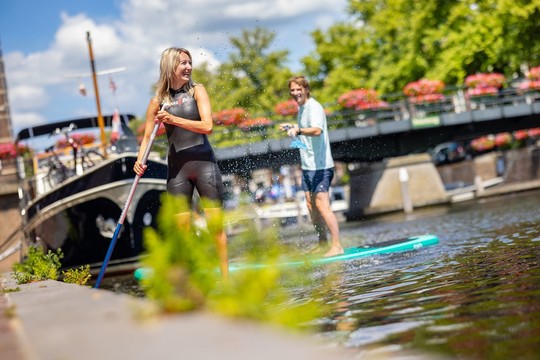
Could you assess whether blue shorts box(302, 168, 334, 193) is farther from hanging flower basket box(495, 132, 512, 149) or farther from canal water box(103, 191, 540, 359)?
hanging flower basket box(495, 132, 512, 149)

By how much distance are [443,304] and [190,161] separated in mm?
2795

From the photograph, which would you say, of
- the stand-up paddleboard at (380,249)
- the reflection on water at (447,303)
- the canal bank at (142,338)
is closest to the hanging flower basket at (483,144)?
the stand-up paddleboard at (380,249)

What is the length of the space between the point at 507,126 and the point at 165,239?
3841cm

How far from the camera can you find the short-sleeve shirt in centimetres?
1103

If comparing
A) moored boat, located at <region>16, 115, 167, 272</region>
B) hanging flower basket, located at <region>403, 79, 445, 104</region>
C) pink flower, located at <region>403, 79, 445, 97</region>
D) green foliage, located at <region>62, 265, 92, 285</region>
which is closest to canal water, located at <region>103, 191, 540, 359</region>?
green foliage, located at <region>62, 265, 92, 285</region>

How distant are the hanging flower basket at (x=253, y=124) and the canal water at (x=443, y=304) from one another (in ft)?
75.4

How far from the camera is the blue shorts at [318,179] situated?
1103 centimetres

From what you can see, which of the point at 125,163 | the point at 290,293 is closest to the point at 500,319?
the point at 290,293

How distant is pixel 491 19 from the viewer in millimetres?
41719

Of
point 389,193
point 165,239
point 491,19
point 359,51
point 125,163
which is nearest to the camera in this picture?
point 165,239

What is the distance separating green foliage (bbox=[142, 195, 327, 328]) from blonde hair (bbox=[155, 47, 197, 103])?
12.3 feet

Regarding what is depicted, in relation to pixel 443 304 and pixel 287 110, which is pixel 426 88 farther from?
pixel 443 304

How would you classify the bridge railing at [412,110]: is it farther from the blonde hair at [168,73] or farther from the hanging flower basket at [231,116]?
the blonde hair at [168,73]

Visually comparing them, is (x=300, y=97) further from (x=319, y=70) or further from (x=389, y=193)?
(x=319, y=70)
